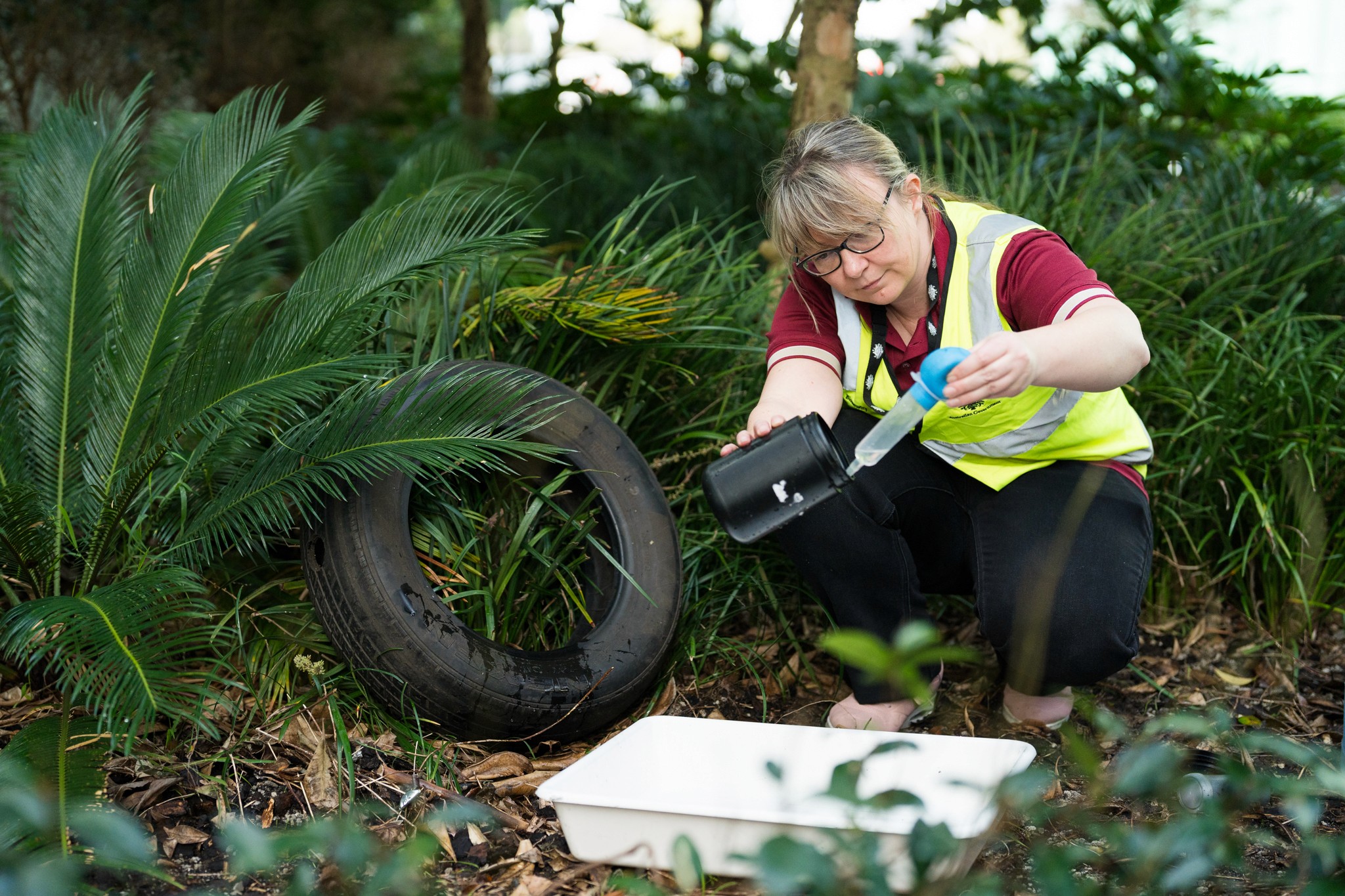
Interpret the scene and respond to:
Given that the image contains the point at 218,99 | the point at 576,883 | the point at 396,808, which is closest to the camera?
the point at 576,883

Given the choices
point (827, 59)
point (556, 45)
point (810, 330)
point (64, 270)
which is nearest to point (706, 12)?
point (556, 45)

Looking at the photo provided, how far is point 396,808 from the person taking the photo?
1.82 m

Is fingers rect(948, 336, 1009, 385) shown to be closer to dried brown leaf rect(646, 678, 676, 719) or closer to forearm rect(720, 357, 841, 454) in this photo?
forearm rect(720, 357, 841, 454)

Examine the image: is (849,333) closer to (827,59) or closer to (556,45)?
(827,59)

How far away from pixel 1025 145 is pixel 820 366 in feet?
7.98

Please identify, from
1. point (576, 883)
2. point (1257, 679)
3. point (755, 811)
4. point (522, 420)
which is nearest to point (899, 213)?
point (522, 420)

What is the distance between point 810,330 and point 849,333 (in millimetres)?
89

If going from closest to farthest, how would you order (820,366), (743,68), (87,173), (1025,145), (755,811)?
(755,811)
(820,366)
(87,173)
(1025,145)
(743,68)

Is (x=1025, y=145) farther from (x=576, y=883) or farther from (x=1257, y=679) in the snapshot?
(x=576, y=883)

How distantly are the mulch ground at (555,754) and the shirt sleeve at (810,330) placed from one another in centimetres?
69

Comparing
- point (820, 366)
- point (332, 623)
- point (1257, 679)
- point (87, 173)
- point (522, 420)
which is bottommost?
point (1257, 679)

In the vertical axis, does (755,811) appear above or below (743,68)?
below

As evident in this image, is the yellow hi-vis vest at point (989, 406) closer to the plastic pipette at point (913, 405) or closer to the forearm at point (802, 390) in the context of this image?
the forearm at point (802, 390)

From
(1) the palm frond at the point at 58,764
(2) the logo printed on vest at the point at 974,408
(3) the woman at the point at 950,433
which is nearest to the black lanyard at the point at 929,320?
(3) the woman at the point at 950,433
